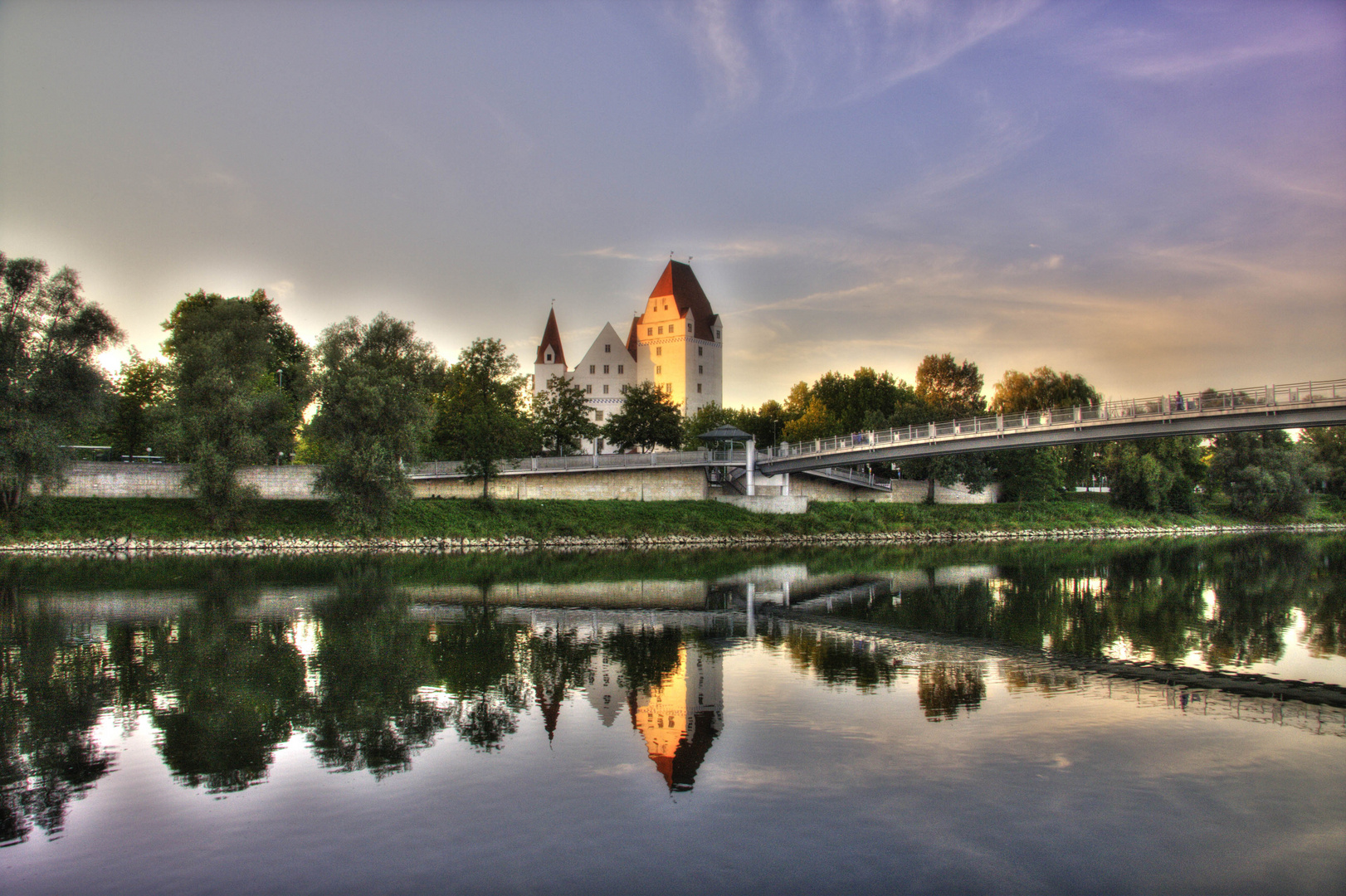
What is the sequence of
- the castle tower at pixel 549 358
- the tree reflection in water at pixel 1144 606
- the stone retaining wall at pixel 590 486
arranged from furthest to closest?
the castle tower at pixel 549 358 < the stone retaining wall at pixel 590 486 < the tree reflection in water at pixel 1144 606

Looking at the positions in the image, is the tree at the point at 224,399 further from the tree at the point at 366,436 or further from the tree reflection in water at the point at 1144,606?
the tree reflection in water at the point at 1144,606

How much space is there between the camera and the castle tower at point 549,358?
11350 centimetres

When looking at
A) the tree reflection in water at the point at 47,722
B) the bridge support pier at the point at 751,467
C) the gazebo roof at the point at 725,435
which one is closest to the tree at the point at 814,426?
the bridge support pier at the point at 751,467

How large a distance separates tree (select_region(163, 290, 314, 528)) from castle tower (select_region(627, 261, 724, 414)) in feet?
190

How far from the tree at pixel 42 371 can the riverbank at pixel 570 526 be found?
346 cm

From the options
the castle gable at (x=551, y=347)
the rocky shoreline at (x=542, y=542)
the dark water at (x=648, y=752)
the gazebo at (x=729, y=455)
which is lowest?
the dark water at (x=648, y=752)

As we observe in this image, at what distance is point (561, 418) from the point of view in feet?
225

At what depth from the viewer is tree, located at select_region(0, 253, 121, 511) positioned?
37469mm

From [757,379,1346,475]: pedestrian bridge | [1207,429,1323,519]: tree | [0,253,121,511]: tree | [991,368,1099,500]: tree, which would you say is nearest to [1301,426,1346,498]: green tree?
[1207,429,1323,519]: tree

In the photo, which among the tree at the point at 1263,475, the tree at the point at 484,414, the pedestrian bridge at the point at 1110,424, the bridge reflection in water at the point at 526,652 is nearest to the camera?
the bridge reflection in water at the point at 526,652

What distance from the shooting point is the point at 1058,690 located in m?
14.9

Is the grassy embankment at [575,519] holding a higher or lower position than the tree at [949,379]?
lower

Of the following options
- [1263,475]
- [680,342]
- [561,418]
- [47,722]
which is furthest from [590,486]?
[680,342]

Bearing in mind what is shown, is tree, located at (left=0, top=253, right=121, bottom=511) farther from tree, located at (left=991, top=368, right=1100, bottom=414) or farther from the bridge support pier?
tree, located at (left=991, top=368, right=1100, bottom=414)
